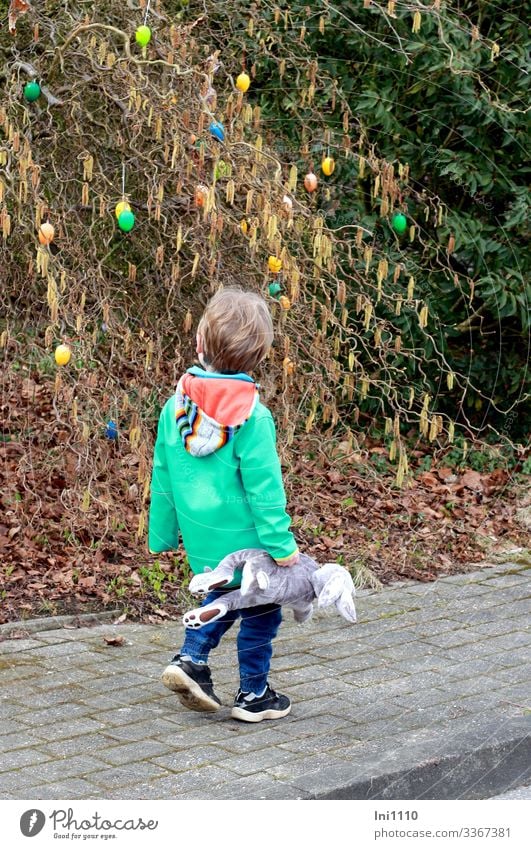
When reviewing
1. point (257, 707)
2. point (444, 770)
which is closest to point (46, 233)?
point (257, 707)

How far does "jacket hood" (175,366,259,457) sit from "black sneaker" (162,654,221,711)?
2.35ft

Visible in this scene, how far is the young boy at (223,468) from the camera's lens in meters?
3.90

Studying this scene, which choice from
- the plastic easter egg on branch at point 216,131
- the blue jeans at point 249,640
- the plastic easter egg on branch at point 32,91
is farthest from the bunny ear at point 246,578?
the plastic easter egg on branch at point 32,91

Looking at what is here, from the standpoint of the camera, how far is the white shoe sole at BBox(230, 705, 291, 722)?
4.14 metres

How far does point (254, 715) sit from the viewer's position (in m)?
4.15

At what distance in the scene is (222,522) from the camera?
3.98m

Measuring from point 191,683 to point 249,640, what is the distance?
238mm

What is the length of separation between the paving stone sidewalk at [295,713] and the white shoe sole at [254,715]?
0.04m

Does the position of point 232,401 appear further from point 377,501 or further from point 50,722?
point 377,501

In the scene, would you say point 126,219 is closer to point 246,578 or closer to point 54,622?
point 246,578

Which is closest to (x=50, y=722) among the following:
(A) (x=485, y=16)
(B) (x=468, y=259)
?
(B) (x=468, y=259)

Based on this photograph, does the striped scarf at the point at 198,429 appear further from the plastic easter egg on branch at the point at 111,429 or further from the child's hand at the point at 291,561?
the plastic easter egg on branch at the point at 111,429

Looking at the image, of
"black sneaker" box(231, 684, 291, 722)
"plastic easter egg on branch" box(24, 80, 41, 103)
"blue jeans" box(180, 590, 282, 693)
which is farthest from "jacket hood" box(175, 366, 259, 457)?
"plastic easter egg on branch" box(24, 80, 41, 103)

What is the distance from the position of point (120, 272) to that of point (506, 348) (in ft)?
10.9
